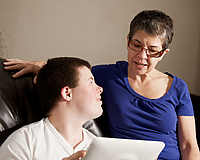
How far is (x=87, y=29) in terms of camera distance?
230 cm

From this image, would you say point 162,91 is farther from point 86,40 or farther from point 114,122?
point 86,40

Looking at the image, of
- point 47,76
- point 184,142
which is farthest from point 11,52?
point 184,142

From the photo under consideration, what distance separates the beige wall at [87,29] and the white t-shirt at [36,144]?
1.32 meters

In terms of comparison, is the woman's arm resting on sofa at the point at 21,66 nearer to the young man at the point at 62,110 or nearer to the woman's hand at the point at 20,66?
the woman's hand at the point at 20,66

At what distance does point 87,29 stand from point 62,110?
1.44 m

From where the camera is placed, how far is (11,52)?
6.98 ft

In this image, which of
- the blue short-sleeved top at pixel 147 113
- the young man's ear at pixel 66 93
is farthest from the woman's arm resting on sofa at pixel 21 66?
the blue short-sleeved top at pixel 147 113

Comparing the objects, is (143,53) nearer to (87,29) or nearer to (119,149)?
(119,149)

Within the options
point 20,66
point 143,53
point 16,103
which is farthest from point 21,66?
point 143,53

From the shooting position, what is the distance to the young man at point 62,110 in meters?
0.95

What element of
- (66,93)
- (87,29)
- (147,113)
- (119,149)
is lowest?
(147,113)

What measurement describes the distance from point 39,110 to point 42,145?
328 mm

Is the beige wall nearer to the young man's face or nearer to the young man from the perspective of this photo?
the young man

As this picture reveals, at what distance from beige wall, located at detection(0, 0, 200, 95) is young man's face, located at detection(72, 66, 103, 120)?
1.26 m
